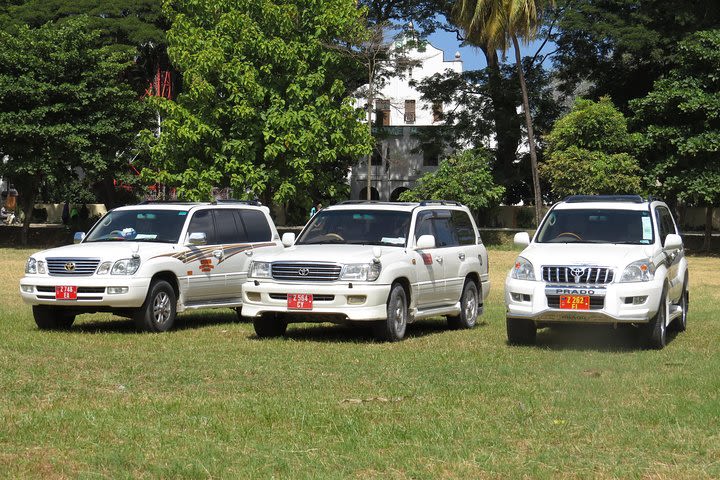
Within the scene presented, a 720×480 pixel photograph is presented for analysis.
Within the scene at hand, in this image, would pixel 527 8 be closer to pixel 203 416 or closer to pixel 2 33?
pixel 2 33

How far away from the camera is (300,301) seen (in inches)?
596

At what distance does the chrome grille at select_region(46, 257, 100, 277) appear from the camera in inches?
639

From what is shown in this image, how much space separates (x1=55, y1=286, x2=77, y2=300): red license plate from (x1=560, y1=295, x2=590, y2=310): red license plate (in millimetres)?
6463

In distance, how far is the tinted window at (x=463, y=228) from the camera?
18219 millimetres

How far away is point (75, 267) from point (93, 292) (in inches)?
19.0

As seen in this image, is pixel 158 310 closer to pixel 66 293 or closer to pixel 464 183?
pixel 66 293

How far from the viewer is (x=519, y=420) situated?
9.22 m

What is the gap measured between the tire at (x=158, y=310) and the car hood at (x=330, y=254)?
1792 millimetres

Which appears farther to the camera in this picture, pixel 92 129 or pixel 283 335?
pixel 92 129

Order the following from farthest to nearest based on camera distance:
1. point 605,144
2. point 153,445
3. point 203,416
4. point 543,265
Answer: point 605,144 < point 543,265 < point 203,416 < point 153,445

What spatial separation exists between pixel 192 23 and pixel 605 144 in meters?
18.0

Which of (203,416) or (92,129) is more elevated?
(92,129)

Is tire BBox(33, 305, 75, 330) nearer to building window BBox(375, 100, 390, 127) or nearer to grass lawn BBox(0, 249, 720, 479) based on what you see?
grass lawn BBox(0, 249, 720, 479)

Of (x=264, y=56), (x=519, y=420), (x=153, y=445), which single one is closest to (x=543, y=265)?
(x=519, y=420)
